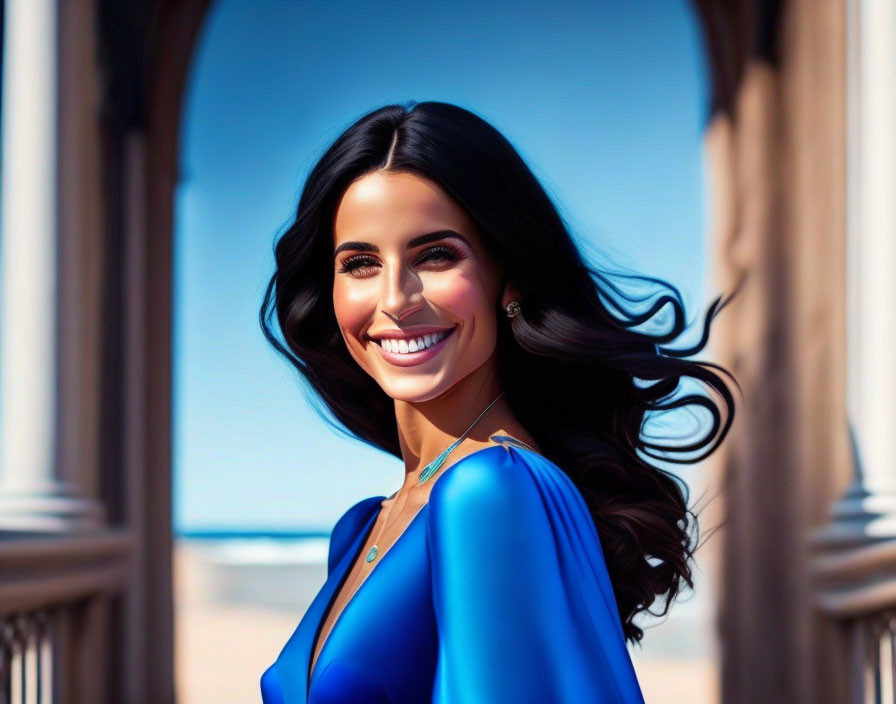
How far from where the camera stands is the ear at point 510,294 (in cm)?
172

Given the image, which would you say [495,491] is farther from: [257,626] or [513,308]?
[257,626]

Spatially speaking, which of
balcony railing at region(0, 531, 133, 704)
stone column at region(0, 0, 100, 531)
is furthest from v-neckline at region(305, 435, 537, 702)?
stone column at region(0, 0, 100, 531)

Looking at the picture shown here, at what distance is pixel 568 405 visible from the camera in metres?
1.81

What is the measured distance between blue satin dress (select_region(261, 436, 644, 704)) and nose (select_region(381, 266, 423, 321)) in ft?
0.85

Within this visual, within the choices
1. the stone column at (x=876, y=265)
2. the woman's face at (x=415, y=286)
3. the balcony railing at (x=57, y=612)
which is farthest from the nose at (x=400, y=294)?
the stone column at (x=876, y=265)

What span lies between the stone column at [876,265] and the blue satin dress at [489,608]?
2.88m

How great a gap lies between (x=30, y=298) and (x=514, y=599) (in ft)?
13.0

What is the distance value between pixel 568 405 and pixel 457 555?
0.53 m

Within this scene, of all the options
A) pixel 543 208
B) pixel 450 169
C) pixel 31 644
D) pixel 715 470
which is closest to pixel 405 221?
pixel 450 169

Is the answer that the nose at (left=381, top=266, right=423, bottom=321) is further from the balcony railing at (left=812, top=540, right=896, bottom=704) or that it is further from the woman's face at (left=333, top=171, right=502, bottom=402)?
the balcony railing at (left=812, top=540, right=896, bottom=704)

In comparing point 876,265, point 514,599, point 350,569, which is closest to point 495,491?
point 514,599

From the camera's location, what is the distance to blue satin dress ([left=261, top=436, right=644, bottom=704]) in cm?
129

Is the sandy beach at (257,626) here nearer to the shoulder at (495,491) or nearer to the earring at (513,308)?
the shoulder at (495,491)

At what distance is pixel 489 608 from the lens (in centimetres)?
130
